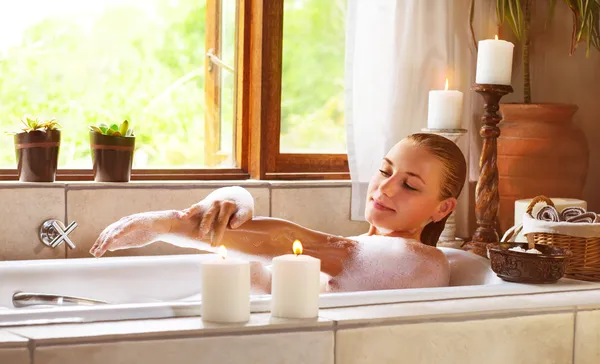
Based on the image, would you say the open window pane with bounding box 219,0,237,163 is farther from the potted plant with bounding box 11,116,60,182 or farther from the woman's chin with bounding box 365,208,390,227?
the woman's chin with bounding box 365,208,390,227

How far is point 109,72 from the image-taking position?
2678 mm

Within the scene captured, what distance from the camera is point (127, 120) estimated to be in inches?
98.3

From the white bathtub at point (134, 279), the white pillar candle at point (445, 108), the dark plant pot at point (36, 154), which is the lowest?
the white bathtub at point (134, 279)

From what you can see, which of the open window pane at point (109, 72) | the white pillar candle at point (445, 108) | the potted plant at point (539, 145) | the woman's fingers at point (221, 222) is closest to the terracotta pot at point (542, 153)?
the potted plant at point (539, 145)

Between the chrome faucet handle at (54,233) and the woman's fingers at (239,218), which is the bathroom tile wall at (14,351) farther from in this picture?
the chrome faucet handle at (54,233)

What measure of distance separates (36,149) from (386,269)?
990 millimetres

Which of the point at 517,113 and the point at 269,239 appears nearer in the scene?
the point at 269,239

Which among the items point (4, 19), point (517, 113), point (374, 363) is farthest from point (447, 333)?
point (4, 19)

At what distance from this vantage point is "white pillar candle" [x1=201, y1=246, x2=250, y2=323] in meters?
1.46

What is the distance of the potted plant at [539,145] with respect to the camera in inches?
109

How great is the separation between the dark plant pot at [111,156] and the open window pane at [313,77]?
0.54 metres

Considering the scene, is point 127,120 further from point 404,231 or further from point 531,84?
point 531,84

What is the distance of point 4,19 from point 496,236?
1.54 m

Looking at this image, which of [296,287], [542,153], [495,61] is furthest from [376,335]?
[542,153]
